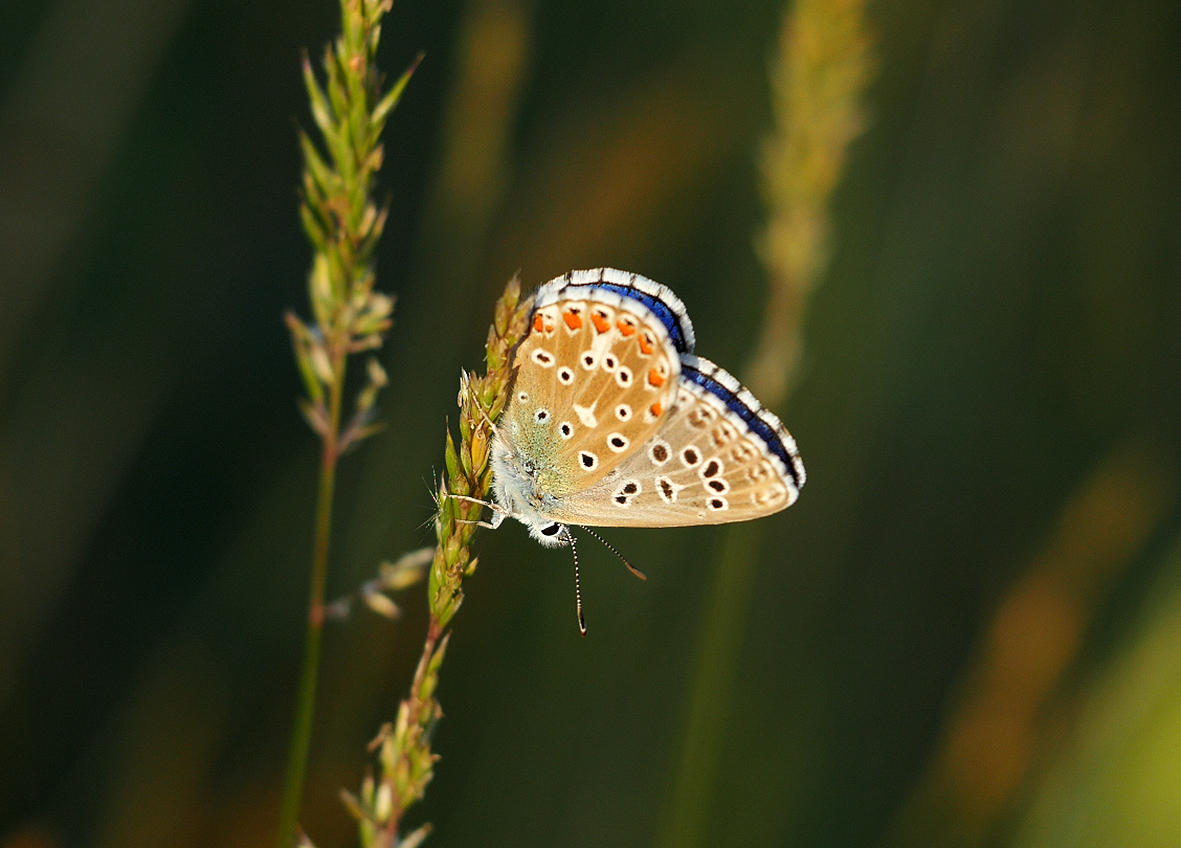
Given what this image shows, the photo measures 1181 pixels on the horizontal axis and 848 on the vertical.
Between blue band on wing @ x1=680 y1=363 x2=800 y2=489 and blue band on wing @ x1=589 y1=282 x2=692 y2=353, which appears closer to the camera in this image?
blue band on wing @ x1=589 y1=282 x2=692 y2=353

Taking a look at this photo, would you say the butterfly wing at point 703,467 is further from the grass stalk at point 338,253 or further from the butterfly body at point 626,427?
the grass stalk at point 338,253

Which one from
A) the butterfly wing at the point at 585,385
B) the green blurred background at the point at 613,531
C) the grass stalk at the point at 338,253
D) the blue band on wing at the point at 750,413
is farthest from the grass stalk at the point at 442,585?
the green blurred background at the point at 613,531

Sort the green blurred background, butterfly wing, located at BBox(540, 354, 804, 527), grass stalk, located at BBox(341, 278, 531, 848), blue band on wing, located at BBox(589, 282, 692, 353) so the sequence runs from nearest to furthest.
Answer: grass stalk, located at BBox(341, 278, 531, 848)
blue band on wing, located at BBox(589, 282, 692, 353)
butterfly wing, located at BBox(540, 354, 804, 527)
the green blurred background

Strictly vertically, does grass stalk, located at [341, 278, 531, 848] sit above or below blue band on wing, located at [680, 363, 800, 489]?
below

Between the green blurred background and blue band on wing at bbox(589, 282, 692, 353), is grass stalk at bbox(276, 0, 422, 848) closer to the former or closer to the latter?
blue band on wing at bbox(589, 282, 692, 353)

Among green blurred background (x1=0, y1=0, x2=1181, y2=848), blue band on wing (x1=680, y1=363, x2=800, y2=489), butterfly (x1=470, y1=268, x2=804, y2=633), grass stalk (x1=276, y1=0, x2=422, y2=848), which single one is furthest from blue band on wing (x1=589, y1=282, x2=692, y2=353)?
green blurred background (x1=0, y1=0, x2=1181, y2=848)

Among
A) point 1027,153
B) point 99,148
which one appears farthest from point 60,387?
point 1027,153

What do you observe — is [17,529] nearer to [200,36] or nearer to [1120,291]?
[200,36]

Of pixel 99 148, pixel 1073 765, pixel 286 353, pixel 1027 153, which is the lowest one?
pixel 286 353
